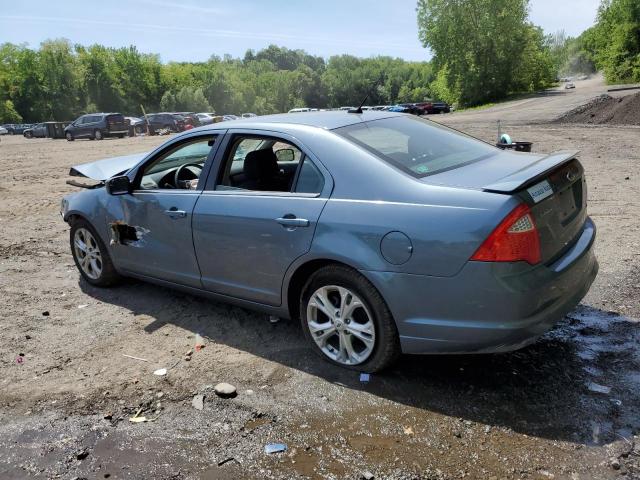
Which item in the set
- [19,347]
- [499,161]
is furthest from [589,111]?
[19,347]

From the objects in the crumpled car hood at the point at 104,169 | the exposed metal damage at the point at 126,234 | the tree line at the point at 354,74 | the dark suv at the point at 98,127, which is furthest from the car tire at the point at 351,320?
the dark suv at the point at 98,127

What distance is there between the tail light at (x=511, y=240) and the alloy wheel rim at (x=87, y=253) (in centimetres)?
384

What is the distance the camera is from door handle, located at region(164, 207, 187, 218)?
14.0ft

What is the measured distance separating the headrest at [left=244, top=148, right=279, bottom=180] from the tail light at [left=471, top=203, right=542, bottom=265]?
6.24 ft

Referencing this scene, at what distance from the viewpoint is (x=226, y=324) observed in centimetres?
452

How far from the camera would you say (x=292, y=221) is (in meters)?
3.57

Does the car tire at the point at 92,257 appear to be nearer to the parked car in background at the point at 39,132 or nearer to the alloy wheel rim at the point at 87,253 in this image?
the alloy wheel rim at the point at 87,253

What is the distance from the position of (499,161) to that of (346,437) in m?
2.05

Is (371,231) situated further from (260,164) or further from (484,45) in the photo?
(484,45)

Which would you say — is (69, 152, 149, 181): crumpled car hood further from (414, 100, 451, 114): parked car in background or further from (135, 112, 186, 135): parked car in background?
(414, 100, 451, 114): parked car in background

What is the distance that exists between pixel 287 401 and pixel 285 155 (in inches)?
78.7

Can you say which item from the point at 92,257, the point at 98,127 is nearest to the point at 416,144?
the point at 92,257

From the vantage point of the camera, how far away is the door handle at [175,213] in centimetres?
427

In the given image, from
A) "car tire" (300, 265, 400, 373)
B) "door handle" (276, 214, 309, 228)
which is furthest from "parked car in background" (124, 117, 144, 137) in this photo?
"car tire" (300, 265, 400, 373)
